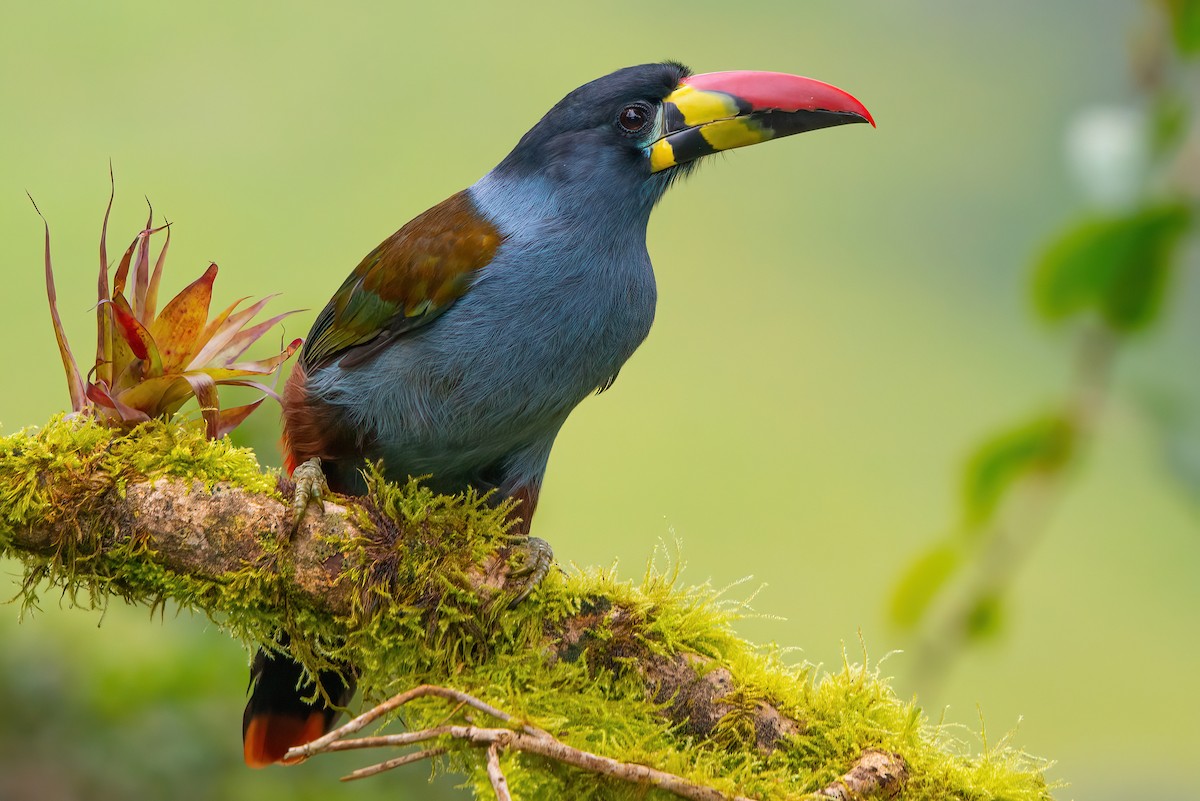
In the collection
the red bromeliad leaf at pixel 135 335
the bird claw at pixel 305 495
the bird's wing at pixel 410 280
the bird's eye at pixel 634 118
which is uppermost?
the bird's eye at pixel 634 118

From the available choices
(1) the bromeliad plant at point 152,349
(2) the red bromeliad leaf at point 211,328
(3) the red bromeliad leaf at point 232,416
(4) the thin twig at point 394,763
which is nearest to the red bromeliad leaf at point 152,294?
(1) the bromeliad plant at point 152,349

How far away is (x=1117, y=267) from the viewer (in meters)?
2.47

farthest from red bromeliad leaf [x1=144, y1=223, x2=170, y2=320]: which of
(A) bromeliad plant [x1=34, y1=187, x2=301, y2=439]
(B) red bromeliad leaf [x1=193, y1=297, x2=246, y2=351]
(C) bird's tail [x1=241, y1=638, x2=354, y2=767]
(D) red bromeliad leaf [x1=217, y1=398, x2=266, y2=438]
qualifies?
(C) bird's tail [x1=241, y1=638, x2=354, y2=767]

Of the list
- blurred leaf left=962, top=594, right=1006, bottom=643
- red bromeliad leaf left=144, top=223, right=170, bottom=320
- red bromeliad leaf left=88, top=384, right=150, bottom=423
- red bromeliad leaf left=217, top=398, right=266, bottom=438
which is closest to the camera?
red bromeliad leaf left=88, top=384, right=150, bottom=423

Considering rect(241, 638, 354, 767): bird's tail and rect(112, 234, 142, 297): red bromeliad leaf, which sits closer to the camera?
rect(112, 234, 142, 297): red bromeliad leaf

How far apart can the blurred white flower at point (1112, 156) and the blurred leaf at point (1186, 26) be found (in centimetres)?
22

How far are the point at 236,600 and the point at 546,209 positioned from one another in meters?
1.15

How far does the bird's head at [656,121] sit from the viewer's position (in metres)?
2.70

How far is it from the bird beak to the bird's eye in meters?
0.04

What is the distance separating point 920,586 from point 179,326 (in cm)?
206

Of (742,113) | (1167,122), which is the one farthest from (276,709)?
(1167,122)

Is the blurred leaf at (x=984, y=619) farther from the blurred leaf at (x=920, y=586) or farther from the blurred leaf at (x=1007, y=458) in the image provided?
the blurred leaf at (x=1007, y=458)

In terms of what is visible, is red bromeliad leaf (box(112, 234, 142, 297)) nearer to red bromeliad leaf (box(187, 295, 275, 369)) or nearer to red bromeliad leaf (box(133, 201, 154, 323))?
red bromeliad leaf (box(133, 201, 154, 323))

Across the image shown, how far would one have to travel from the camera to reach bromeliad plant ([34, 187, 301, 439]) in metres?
2.29
